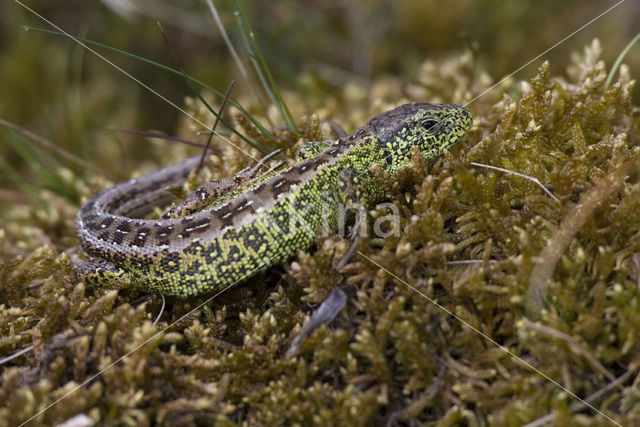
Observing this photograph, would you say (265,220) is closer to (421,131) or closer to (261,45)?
(421,131)

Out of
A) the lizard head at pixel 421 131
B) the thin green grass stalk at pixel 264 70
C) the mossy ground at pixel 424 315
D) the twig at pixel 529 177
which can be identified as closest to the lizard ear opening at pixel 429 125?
the lizard head at pixel 421 131

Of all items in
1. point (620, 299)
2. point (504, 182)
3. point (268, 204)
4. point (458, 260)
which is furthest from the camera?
point (268, 204)

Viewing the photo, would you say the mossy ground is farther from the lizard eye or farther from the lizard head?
the lizard eye

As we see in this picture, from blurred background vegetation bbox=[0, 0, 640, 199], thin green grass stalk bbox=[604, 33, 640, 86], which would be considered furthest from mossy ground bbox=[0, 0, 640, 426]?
blurred background vegetation bbox=[0, 0, 640, 199]

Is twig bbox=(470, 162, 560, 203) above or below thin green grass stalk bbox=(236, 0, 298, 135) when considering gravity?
below

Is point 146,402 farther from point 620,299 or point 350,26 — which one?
point 350,26

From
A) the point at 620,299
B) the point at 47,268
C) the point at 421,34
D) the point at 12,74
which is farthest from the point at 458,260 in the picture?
the point at 12,74

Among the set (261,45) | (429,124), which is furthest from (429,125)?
(261,45)
